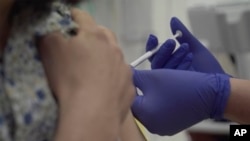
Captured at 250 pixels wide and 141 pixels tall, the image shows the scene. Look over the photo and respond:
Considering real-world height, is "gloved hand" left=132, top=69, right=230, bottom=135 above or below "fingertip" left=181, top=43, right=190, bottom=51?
below

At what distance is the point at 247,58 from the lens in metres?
2.11

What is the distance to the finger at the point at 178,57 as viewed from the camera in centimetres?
139

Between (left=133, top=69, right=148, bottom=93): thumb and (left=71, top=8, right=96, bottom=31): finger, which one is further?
(left=133, top=69, right=148, bottom=93): thumb

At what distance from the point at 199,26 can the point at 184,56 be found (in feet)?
2.37

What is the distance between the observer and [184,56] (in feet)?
4.64

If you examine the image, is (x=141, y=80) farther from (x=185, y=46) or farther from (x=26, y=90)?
(x=26, y=90)

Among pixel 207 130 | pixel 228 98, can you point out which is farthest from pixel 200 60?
pixel 207 130

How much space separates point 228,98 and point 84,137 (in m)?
0.82

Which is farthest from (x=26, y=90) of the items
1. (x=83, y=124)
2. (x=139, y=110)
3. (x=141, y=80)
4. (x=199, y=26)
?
(x=199, y=26)

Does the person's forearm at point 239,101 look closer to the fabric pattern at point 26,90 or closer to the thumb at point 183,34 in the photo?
the thumb at point 183,34

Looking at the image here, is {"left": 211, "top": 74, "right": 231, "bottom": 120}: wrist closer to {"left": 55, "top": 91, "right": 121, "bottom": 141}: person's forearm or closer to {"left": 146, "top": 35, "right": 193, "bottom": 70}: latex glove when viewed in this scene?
{"left": 146, "top": 35, "right": 193, "bottom": 70}: latex glove

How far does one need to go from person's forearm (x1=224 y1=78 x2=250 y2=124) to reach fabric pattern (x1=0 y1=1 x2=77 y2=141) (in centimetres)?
84

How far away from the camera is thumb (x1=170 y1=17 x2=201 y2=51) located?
1.46 metres

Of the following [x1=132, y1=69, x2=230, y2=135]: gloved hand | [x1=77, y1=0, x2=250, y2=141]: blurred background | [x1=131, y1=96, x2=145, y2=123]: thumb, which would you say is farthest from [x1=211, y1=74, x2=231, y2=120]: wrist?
[x1=77, y1=0, x2=250, y2=141]: blurred background
